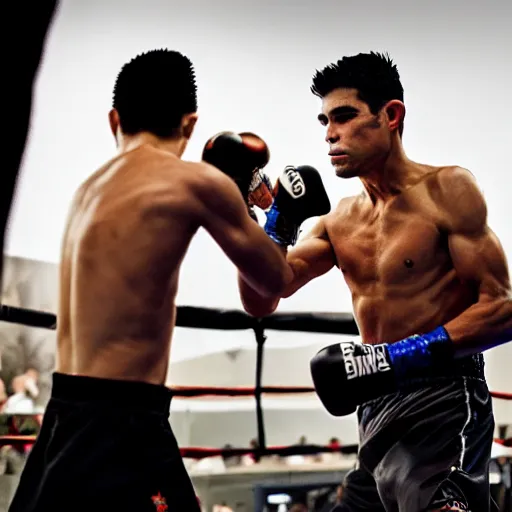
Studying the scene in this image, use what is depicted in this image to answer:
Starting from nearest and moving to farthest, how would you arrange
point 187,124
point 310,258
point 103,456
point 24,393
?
point 103,456 < point 187,124 < point 310,258 < point 24,393

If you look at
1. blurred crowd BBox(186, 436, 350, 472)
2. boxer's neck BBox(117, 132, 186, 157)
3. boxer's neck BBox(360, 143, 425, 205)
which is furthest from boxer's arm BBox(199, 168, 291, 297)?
blurred crowd BBox(186, 436, 350, 472)

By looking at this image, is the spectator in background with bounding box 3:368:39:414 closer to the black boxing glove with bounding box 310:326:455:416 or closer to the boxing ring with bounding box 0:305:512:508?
the boxing ring with bounding box 0:305:512:508

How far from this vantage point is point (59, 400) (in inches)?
50.6

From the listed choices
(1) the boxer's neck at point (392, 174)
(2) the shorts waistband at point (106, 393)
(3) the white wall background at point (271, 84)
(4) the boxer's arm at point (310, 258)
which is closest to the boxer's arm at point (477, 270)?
(1) the boxer's neck at point (392, 174)

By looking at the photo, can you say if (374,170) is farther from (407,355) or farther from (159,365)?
(159,365)

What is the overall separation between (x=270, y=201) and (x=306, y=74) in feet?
7.67

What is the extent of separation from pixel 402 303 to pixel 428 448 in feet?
1.09

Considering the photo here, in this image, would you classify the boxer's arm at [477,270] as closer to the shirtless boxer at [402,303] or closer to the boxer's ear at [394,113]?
the shirtless boxer at [402,303]

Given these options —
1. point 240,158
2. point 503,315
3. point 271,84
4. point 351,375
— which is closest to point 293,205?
point 240,158

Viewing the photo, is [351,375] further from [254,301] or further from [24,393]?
[24,393]

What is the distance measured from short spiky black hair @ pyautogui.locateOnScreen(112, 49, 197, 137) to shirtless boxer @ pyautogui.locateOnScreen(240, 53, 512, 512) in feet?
1.53

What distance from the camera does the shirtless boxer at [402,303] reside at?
5.55ft

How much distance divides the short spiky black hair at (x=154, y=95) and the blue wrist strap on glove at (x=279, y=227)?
43 centimetres

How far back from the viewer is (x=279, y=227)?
6.05 feet
